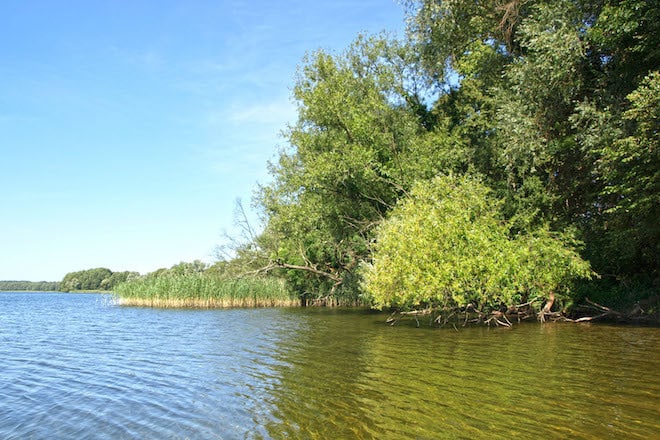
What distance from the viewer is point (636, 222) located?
1708 cm

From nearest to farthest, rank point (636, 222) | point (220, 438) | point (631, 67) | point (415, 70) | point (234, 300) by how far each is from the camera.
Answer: point (220, 438) → point (631, 67) → point (636, 222) → point (415, 70) → point (234, 300)

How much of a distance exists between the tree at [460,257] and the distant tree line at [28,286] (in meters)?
148

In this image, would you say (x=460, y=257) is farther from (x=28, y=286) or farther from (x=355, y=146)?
(x=28, y=286)

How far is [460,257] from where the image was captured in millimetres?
16000

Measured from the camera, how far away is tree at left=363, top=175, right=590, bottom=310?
15.8 meters

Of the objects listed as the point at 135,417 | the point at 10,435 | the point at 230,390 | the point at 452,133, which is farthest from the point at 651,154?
the point at 10,435

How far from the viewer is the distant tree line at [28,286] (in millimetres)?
143312

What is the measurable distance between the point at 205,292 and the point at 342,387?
2492cm

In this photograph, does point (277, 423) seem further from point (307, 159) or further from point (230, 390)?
point (307, 159)

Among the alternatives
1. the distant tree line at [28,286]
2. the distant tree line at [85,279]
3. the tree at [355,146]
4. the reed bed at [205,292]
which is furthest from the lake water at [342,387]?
the distant tree line at [28,286]

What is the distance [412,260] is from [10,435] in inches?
482

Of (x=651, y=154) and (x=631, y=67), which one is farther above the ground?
(x=631, y=67)

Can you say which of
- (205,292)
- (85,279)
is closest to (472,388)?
(205,292)

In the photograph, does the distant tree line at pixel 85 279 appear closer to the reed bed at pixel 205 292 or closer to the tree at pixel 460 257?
the reed bed at pixel 205 292
